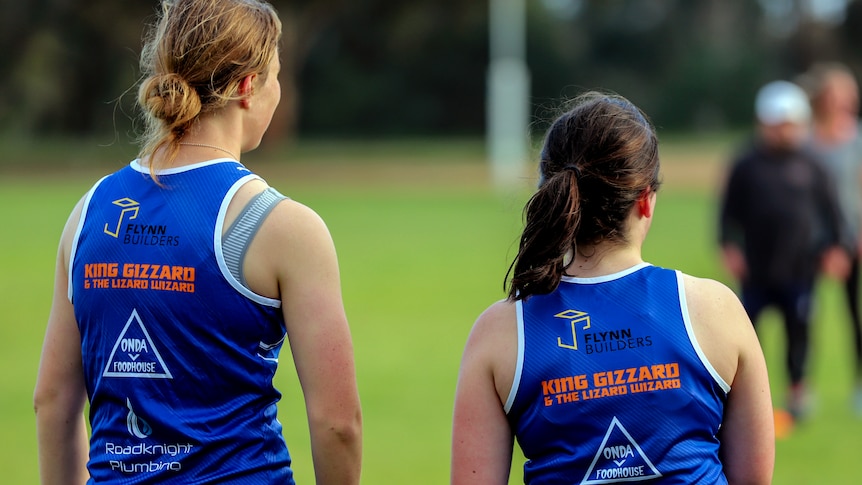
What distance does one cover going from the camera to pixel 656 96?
5494 cm

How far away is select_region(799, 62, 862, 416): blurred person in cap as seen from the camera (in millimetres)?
8367

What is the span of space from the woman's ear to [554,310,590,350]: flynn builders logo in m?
0.90

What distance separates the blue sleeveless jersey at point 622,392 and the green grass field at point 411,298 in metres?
0.43

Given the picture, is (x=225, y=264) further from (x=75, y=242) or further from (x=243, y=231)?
(x=75, y=242)

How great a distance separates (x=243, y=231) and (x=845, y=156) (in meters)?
7.26

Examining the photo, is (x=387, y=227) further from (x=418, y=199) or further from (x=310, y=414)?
(x=310, y=414)

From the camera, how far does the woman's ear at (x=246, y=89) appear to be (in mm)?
2619

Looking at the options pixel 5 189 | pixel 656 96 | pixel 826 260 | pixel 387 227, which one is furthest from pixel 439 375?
pixel 656 96

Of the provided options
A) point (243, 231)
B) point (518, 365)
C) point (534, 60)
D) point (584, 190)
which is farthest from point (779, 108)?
point (534, 60)

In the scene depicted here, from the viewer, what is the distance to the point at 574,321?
253 centimetres

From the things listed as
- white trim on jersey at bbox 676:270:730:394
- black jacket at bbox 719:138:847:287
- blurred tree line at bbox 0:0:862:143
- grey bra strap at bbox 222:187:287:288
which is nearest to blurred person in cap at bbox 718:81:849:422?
black jacket at bbox 719:138:847:287

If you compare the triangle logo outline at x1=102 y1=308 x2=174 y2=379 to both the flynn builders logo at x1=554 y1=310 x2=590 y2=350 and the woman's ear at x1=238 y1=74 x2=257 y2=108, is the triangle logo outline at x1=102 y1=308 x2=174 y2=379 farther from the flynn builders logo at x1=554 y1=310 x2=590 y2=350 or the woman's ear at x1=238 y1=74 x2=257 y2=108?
the flynn builders logo at x1=554 y1=310 x2=590 y2=350

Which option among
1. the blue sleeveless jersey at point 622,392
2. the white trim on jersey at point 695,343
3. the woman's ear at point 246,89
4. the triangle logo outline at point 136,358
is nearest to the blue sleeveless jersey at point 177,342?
the triangle logo outline at point 136,358

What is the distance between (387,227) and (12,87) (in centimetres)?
2582
